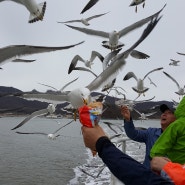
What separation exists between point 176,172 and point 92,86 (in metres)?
1.95

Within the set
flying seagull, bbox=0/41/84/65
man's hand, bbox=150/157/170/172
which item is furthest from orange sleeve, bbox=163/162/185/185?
flying seagull, bbox=0/41/84/65

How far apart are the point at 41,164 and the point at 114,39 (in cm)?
1157

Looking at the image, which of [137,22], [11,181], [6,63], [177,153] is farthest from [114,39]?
[11,181]

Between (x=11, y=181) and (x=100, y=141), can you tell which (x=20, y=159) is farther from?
(x=100, y=141)

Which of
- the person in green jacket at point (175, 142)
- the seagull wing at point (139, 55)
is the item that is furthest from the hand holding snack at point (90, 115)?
the seagull wing at point (139, 55)

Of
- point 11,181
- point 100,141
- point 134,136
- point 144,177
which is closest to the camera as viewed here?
point 144,177

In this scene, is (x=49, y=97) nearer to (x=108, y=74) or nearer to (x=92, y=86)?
(x=92, y=86)

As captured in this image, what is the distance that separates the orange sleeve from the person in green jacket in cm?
62

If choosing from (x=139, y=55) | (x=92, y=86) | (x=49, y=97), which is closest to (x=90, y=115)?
(x=92, y=86)

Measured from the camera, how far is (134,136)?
13.5ft

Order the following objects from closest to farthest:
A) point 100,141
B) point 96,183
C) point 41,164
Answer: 1. point 100,141
2. point 96,183
3. point 41,164

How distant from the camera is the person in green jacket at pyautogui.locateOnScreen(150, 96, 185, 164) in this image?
2.25m

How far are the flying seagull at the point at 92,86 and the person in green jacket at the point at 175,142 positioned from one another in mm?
583

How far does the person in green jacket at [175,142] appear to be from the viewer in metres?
2.25
